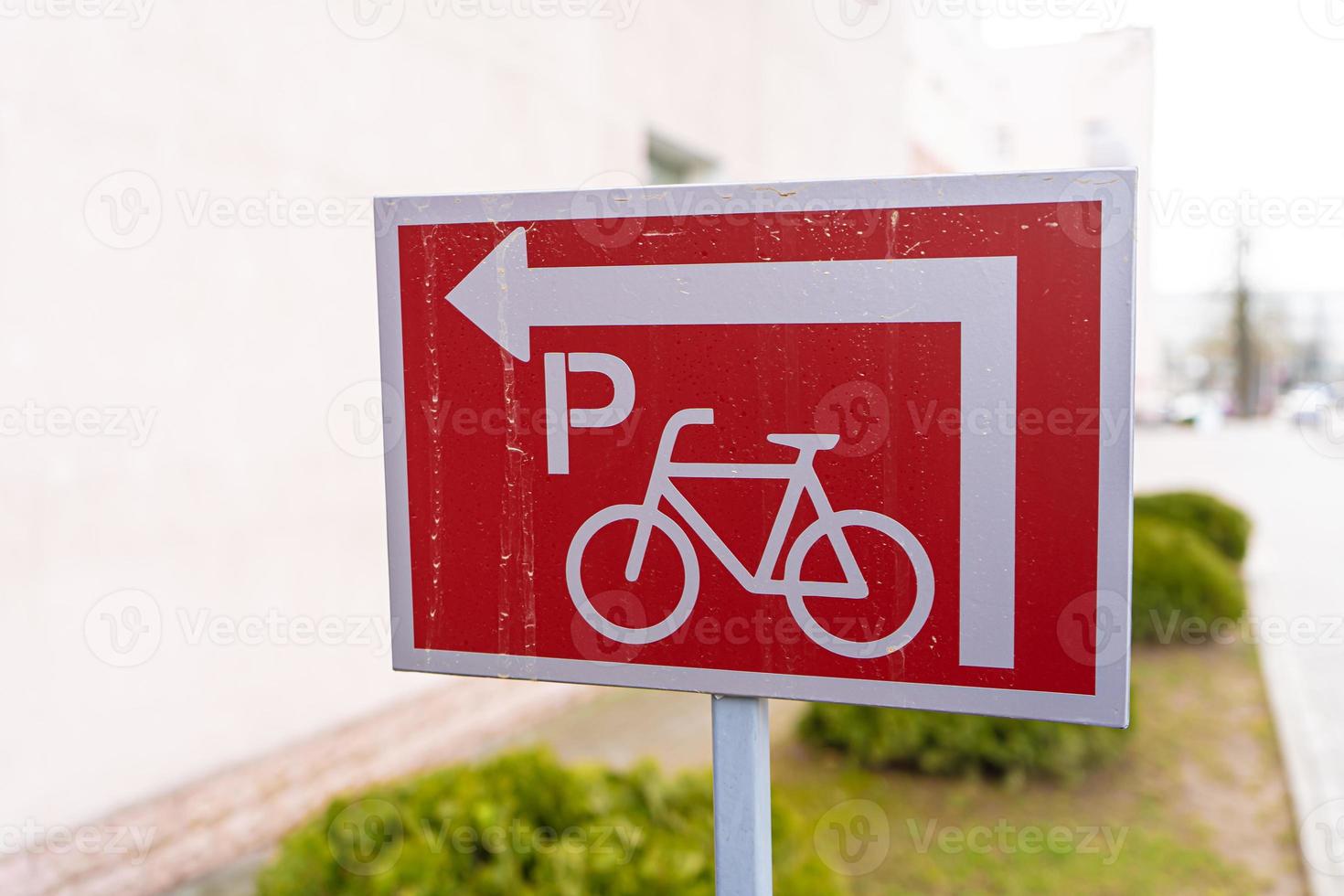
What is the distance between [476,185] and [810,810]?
348 centimetres

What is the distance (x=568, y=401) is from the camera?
123 centimetres

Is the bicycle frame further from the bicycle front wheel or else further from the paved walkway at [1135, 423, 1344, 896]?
the paved walkway at [1135, 423, 1344, 896]

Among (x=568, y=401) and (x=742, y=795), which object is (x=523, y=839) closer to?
(x=742, y=795)

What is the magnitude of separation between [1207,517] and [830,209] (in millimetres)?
9647

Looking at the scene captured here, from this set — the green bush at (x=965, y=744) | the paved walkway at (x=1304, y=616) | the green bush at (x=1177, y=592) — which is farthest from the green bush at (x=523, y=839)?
the green bush at (x=1177, y=592)

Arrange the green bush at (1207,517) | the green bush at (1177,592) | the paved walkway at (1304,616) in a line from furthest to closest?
the green bush at (1207,517), the green bush at (1177,592), the paved walkway at (1304,616)

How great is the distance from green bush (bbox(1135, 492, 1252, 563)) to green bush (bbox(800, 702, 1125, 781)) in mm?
5143

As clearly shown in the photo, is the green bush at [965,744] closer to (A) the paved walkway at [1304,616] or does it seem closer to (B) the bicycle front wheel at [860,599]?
(A) the paved walkway at [1304,616]

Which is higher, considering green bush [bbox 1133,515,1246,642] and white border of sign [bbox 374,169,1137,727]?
white border of sign [bbox 374,169,1137,727]

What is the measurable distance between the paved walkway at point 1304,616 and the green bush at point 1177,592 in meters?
0.42

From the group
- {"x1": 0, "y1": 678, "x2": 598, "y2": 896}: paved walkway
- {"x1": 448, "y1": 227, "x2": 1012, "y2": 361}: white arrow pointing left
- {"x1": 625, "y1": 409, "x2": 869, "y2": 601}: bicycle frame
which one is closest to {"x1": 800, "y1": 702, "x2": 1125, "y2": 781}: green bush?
{"x1": 0, "y1": 678, "x2": 598, "y2": 896}: paved walkway

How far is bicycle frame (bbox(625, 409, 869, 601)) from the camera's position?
1153mm

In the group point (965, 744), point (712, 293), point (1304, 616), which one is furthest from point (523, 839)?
point (1304, 616)

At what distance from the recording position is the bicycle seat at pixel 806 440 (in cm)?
115
